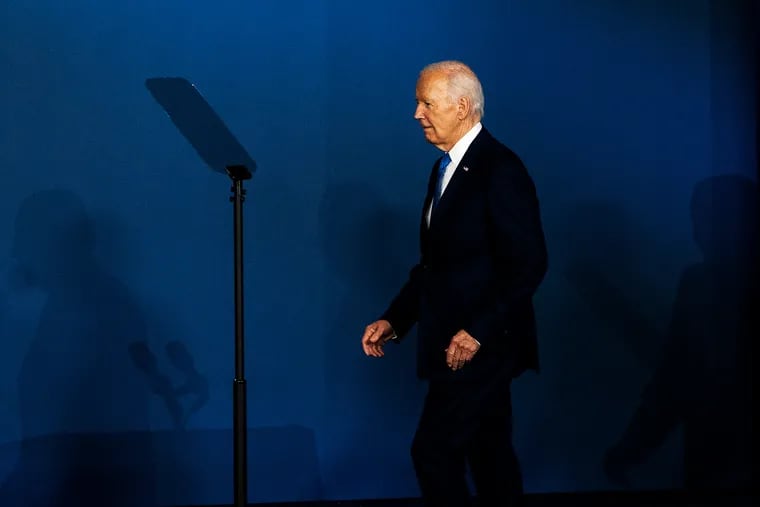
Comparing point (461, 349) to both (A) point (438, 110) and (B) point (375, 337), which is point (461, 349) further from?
(A) point (438, 110)

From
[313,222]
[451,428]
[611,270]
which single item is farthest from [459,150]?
[611,270]

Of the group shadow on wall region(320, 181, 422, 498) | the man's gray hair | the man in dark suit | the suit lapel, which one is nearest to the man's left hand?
the man in dark suit

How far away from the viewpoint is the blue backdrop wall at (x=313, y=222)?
368 cm

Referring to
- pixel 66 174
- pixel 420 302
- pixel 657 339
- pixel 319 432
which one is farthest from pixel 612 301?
pixel 66 174

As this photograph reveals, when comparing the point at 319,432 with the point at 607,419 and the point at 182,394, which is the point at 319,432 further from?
the point at 607,419

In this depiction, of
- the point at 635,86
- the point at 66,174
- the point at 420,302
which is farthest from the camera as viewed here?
the point at 635,86

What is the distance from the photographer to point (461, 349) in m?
2.54

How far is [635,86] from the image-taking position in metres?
4.01


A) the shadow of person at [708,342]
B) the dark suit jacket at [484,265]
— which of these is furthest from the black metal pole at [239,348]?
the shadow of person at [708,342]

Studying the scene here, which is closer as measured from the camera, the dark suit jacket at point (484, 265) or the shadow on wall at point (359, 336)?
the dark suit jacket at point (484, 265)

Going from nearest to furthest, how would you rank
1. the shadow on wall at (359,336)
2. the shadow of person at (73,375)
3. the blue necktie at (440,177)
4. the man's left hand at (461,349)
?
the man's left hand at (461,349), the blue necktie at (440,177), the shadow of person at (73,375), the shadow on wall at (359,336)

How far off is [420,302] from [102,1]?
5.72ft

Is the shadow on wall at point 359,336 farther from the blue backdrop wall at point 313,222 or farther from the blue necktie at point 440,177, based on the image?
the blue necktie at point 440,177

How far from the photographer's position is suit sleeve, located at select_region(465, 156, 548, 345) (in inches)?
101
